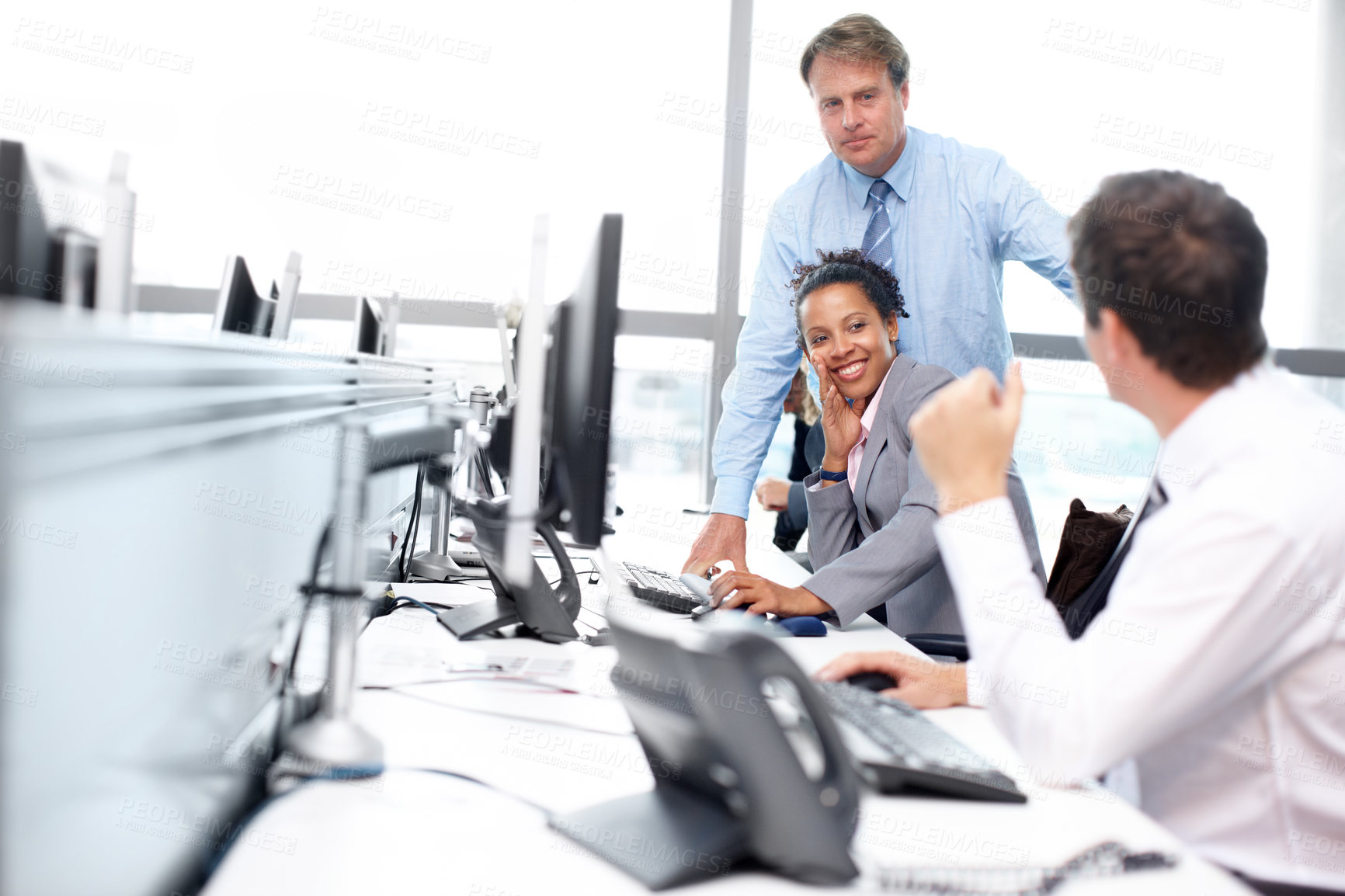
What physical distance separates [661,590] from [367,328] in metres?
1.14

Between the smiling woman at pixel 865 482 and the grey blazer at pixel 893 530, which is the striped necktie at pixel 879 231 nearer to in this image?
the smiling woman at pixel 865 482

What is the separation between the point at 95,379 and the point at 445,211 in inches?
138

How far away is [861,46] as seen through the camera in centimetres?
208

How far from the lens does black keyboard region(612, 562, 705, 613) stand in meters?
1.47

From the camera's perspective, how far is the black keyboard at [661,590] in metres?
1.47

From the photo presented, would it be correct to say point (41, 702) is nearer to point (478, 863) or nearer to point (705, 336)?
point (478, 863)

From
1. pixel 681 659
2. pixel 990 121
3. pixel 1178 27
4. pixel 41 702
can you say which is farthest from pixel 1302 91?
pixel 41 702

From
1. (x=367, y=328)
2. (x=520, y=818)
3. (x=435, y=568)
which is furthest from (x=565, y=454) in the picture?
(x=367, y=328)

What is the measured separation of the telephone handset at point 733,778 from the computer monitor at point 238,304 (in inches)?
42.9

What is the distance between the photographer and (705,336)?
400 cm

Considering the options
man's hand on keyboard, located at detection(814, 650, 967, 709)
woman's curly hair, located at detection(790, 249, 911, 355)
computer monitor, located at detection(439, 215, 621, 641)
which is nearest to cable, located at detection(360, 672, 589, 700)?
computer monitor, located at detection(439, 215, 621, 641)

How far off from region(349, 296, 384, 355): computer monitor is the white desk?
119 cm

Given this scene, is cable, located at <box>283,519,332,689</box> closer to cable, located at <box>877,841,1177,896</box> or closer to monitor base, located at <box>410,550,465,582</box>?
cable, located at <box>877,841,1177,896</box>

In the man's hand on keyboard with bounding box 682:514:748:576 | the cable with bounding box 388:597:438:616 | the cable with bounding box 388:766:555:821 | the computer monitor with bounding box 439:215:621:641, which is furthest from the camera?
the man's hand on keyboard with bounding box 682:514:748:576
